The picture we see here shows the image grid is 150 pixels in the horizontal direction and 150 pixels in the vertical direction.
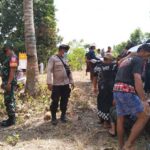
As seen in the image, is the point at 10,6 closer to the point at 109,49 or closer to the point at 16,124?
the point at 109,49

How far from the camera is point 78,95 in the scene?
11008mm

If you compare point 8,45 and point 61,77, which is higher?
point 8,45

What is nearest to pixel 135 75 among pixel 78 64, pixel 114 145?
pixel 114 145

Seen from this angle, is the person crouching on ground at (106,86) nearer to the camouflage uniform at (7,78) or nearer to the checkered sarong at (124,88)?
the checkered sarong at (124,88)

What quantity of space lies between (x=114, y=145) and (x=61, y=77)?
197 centimetres

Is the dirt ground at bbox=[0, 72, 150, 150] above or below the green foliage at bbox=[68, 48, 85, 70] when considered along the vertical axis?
below

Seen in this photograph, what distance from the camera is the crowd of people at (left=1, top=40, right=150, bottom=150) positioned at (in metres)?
6.43

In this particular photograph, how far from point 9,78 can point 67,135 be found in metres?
1.69

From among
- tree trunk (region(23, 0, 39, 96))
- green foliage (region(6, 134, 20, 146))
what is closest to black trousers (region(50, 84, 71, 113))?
green foliage (region(6, 134, 20, 146))

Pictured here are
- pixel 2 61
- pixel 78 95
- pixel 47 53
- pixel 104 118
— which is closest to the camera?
pixel 104 118

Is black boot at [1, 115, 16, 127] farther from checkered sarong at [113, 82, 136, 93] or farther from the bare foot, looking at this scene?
checkered sarong at [113, 82, 136, 93]

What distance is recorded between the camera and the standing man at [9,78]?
8609mm

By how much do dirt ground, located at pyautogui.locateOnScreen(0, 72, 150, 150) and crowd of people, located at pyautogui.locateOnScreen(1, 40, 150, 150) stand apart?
232 mm

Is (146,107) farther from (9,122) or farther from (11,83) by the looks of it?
(9,122)
